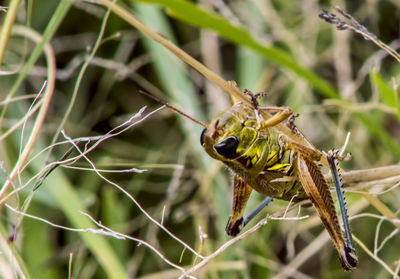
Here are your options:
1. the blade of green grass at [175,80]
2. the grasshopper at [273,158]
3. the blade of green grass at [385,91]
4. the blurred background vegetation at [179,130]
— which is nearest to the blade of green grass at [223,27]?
the blurred background vegetation at [179,130]

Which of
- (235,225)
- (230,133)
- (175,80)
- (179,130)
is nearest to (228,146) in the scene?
(230,133)

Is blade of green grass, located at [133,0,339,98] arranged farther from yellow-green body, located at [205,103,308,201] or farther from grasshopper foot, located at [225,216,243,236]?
grasshopper foot, located at [225,216,243,236]

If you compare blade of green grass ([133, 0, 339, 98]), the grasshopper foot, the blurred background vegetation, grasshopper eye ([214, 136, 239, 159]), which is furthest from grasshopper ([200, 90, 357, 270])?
the blurred background vegetation

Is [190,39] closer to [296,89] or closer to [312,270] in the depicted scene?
[296,89]

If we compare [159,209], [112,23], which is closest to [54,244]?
[159,209]

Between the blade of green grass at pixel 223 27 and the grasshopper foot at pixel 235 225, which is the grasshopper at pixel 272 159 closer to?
the grasshopper foot at pixel 235 225

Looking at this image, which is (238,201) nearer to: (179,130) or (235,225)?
(235,225)
